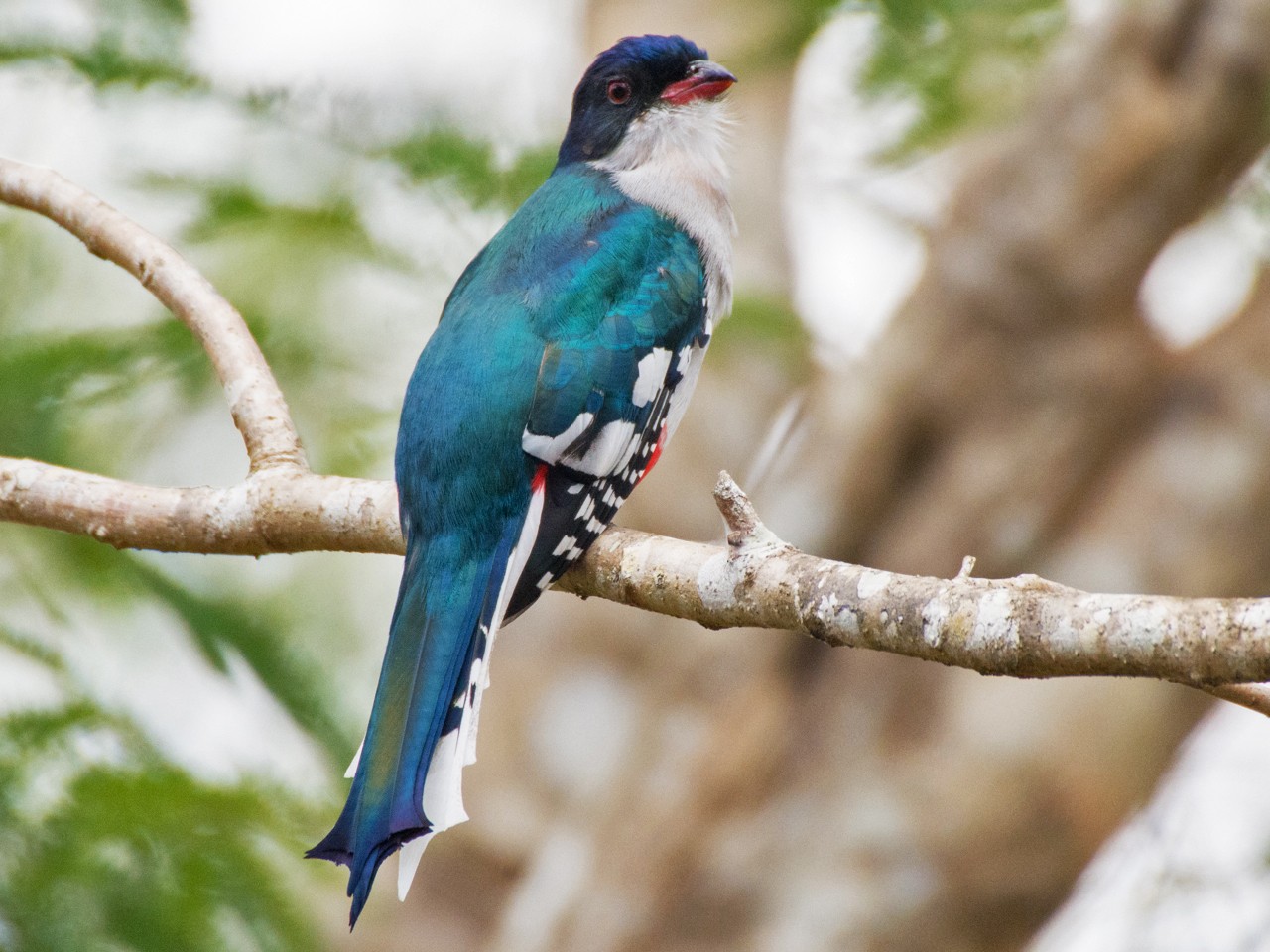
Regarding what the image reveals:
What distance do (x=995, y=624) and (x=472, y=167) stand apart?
288cm

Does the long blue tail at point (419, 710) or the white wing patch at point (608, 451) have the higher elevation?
the white wing patch at point (608, 451)

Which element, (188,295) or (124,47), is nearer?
(188,295)

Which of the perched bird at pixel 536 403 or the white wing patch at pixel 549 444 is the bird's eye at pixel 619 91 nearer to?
the perched bird at pixel 536 403

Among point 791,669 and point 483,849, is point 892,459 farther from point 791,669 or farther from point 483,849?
point 483,849

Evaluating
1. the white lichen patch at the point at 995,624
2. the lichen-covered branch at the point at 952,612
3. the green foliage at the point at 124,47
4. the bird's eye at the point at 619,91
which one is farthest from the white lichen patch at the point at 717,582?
the green foliage at the point at 124,47

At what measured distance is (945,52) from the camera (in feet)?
16.1

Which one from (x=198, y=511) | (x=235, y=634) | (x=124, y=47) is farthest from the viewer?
(x=124, y=47)

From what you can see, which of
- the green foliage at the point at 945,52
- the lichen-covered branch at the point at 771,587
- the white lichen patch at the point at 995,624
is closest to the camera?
the lichen-covered branch at the point at 771,587

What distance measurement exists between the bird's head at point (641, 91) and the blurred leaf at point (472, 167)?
0.37 meters

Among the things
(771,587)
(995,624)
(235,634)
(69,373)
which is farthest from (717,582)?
(69,373)

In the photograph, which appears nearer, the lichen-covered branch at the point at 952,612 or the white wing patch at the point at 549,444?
the lichen-covered branch at the point at 952,612

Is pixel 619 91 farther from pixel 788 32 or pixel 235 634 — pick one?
pixel 235 634

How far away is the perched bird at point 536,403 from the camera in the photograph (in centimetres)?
276

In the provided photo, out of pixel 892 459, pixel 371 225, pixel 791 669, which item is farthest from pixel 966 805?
pixel 371 225
